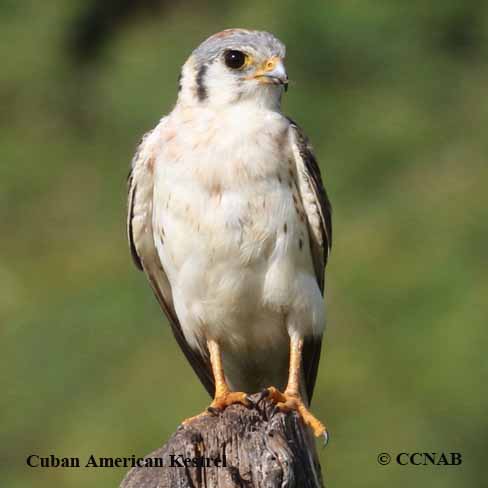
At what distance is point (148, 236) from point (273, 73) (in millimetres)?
830

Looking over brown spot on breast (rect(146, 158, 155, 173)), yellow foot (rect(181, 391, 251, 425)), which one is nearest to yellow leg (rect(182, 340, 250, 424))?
yellow foot (rect(181, 391, 251, 425))

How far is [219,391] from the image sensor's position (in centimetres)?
573

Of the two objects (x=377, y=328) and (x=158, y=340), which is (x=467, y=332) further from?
(x=158, y=340)

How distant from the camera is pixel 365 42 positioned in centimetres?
1105

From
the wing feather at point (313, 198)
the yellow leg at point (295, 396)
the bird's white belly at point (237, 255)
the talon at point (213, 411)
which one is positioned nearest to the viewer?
the talon at point (213, 411)

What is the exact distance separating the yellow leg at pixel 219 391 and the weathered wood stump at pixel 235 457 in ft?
0.98

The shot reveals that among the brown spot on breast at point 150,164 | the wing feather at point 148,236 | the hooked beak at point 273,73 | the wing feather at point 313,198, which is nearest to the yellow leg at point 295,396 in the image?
the wing feather at point 313,198

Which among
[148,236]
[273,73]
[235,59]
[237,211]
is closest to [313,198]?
[237,211]

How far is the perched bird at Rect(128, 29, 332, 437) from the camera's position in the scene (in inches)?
221

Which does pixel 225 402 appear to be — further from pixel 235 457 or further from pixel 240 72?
pixel 240 72

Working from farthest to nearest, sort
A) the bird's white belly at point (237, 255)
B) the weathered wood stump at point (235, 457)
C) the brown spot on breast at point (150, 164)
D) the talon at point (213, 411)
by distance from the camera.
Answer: the brown spot on breast at point (150, 164)
the bird's white belly at point (237, 255)
the talon at point (213, 411)
the weathered wood stump at point (235, 457)

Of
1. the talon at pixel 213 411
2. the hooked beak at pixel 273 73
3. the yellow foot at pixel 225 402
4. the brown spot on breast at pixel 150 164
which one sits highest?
the hooked beak at pixel 273 73

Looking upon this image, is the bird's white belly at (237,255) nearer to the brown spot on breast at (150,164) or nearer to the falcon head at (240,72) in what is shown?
the brown spot on breast at (150,164)

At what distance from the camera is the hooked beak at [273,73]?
18.7 feet
